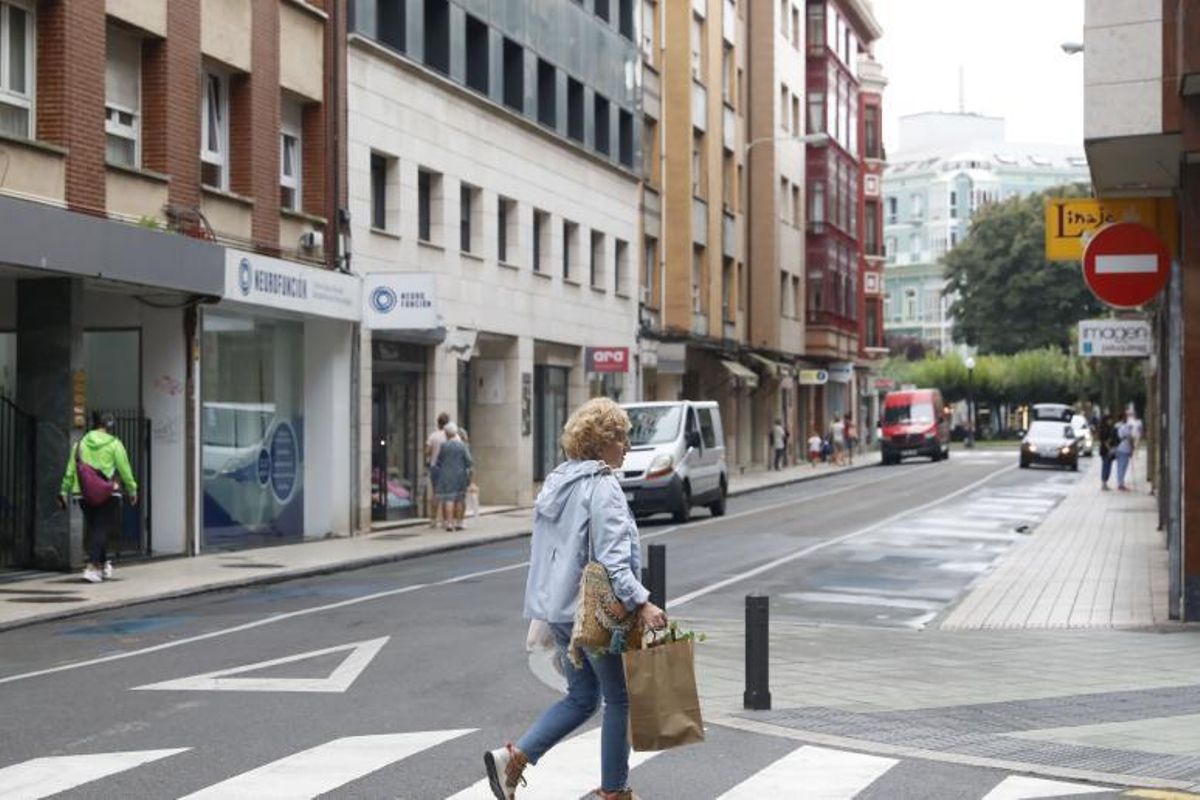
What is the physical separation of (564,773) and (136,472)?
15829 mm

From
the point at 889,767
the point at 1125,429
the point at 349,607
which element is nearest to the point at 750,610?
the point at 889,767

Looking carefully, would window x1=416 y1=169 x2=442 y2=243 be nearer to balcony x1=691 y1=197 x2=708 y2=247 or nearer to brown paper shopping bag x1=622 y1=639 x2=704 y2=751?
balcony x1=691 y1=197 x2=708 y2=247

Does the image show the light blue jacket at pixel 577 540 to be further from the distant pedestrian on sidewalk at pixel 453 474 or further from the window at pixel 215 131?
the distant pedestrian on sidewalk at pixel 453 474

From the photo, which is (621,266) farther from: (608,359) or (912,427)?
(912,427)

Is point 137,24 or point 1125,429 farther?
point 1125,429

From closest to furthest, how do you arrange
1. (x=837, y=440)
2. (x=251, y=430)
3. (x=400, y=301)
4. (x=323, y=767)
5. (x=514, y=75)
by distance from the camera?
(x=323, y=767)
(x=251, y=430)
(x=400, y=301)
(x=514, y=75)
(x=837, y=440)

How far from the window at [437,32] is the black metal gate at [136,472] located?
11.2 metres

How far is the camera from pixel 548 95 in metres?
38.4

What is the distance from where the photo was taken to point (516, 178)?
118ft

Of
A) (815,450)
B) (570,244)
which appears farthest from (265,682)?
(815,450)

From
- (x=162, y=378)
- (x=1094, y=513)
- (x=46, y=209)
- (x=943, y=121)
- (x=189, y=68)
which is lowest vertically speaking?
(x=1094, y=513)

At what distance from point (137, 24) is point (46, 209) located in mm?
4062

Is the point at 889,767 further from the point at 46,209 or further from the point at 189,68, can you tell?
the point at 189,68

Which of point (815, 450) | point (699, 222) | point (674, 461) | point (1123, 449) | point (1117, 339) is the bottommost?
point (815, 450)
